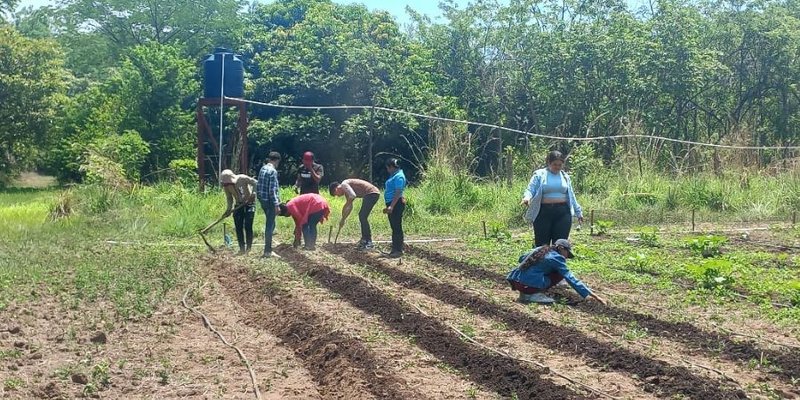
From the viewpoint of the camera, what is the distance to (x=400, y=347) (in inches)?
273

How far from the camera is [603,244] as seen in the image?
44.5ft

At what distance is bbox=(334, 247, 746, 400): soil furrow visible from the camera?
562cm

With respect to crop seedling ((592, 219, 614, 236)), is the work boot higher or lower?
lower

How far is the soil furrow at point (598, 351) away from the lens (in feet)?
18.4

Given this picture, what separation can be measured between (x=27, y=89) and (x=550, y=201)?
27141mm

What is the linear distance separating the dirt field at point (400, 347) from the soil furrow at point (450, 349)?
19 mm

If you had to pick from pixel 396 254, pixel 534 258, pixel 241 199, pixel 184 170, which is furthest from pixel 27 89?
pixel 534 258

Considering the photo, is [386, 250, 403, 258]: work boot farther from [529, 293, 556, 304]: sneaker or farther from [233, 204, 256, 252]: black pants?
[529, 293, 556, 304]: sneaker

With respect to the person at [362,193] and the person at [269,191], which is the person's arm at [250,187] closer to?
the person at [269,191]

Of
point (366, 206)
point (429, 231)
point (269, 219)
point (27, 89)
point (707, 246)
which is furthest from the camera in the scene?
point (27, 89)

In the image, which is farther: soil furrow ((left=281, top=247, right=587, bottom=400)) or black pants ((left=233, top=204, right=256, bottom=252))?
black pants ((left=233, top=204, right=256, bottom=252))

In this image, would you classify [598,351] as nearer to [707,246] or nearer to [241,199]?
[707,246]

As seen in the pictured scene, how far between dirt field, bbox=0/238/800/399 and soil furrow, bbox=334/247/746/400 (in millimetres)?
16

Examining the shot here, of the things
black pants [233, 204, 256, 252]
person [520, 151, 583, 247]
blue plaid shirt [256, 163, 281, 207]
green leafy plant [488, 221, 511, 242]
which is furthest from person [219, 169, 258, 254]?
person [520, 151, 583, 247]
